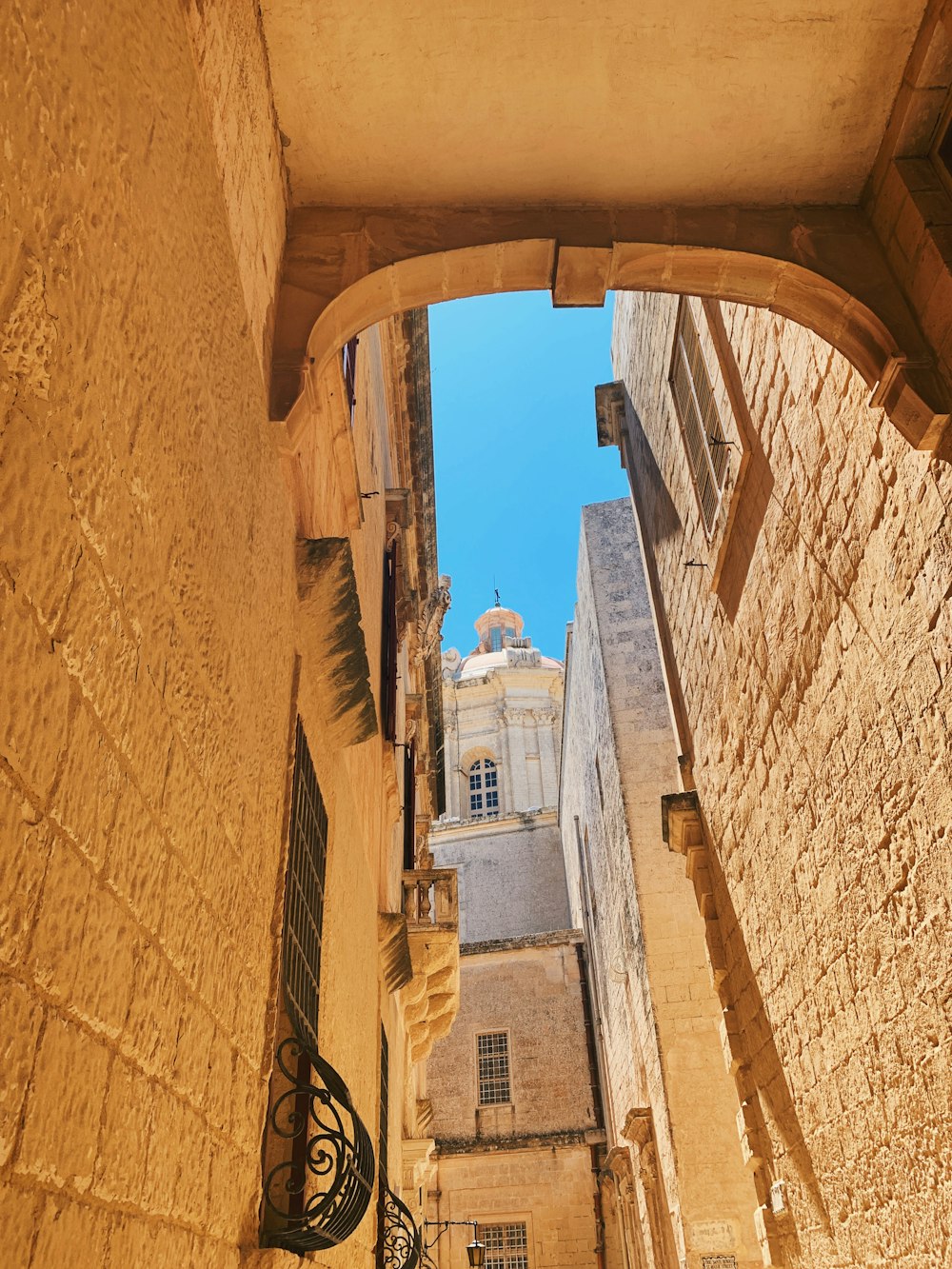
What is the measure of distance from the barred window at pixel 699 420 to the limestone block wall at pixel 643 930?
16.5 feet

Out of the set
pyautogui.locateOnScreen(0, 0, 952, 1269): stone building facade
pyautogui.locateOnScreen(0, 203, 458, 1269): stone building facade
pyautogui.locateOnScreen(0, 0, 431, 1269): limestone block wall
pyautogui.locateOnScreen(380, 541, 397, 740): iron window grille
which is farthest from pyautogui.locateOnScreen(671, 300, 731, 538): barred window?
pyautogui.locateOnScreen(0, 0, 431, 1269): limestone block wall

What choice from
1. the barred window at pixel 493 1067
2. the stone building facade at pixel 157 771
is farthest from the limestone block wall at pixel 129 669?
the barred window at pixel 493 1067

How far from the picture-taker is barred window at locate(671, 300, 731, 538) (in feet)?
22.5

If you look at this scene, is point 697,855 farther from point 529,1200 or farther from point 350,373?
point 529,1200

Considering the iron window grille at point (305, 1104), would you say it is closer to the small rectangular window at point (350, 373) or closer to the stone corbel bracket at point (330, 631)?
the stone corbel bracket at point (330, 631)

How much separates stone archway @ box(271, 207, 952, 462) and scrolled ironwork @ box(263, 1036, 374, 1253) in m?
2.65

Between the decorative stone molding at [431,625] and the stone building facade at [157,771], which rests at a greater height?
the decorative stone molding at [431,625]

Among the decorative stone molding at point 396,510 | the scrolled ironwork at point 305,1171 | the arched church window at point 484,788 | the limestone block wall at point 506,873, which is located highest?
the arched church window at point 484,788

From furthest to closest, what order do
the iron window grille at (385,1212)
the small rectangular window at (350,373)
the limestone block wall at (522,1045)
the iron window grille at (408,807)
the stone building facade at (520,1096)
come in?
the limestone block wall at (522,1045), the stone building facade at (520,1096), the iron window grille at (408,807), the iron window grille at (385,1212), the small rectangular window at (350,373)

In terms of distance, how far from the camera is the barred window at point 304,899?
11.6ft

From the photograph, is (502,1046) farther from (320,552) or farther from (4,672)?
(4,672)

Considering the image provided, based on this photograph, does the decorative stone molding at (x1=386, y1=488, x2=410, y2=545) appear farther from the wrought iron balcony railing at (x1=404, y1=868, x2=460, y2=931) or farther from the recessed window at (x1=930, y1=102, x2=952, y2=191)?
the recessed window at (x1=930, y1=102, x2=952, y2=191)

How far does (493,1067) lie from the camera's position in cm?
2031

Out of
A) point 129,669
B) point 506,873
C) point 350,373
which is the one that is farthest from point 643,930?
point 506,873
